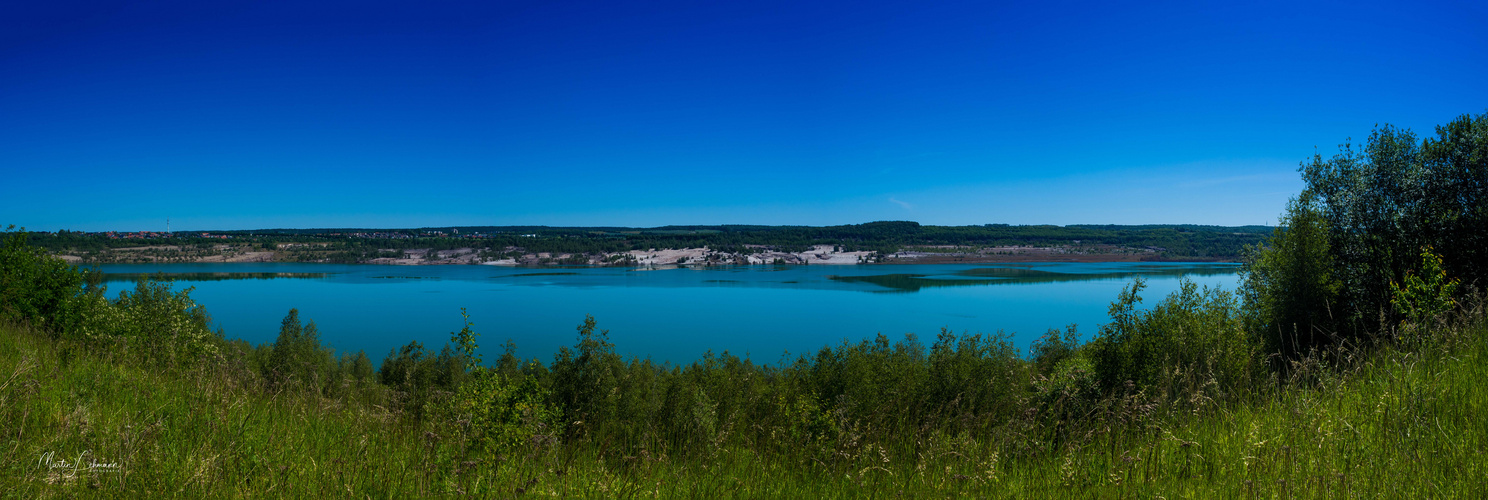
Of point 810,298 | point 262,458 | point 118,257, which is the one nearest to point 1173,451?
point 262,458

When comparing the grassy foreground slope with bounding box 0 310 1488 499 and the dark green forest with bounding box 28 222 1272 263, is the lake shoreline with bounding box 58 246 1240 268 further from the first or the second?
the grassy foreground slope with bounding box 0 310 1488 499

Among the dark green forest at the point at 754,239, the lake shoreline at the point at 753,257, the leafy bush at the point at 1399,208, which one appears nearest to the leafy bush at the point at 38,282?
the leafy bush at the point at 1399,208

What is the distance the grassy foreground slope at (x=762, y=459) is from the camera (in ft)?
6.74

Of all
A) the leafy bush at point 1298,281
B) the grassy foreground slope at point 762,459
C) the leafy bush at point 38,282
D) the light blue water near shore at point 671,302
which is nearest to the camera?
the grassy foreground slope at point 762,459

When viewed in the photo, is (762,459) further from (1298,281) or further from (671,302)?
(671,302)

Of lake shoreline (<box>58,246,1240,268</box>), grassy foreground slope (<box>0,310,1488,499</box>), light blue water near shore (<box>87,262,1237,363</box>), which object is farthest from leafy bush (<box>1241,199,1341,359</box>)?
lake shoreline (<box>58,246,1240,268</box>)

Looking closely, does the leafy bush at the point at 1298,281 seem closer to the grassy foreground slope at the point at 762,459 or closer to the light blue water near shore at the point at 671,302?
the light blue water near shore at the point at 671,302

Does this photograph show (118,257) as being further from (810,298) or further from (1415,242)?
(1415,242)

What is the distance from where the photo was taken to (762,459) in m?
2.65

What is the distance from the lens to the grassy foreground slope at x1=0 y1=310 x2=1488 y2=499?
6.74 ft

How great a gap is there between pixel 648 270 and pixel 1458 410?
→ 11362 cm

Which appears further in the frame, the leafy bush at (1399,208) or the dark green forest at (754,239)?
the dark green forest at (754,239)

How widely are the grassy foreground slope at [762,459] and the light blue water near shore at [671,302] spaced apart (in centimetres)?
3213

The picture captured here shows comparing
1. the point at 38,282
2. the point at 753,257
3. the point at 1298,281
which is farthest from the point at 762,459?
the point at 753,257
